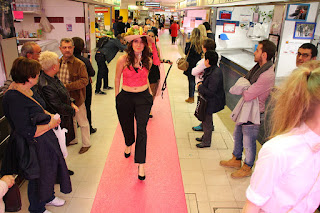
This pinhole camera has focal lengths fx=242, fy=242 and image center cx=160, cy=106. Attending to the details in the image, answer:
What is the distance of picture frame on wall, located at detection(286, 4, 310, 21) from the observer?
11.3 feet

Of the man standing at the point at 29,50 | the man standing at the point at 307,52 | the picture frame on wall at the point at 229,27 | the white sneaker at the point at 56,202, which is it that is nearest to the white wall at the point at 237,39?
the picture frame on wall at the point at 229,27

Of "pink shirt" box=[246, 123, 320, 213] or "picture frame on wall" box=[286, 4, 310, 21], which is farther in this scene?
"picture frame on wall" box=[286, 4, 310, 21]

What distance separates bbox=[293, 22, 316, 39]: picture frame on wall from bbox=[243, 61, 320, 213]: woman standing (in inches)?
118

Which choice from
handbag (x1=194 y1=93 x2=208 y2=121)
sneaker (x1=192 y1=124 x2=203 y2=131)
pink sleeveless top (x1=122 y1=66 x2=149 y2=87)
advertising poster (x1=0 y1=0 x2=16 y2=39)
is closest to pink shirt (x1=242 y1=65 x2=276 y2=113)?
handbag (x1=194 y1=93 x2=208 y2=121)

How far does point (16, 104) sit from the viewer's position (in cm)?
191

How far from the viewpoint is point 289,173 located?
41.7 inches

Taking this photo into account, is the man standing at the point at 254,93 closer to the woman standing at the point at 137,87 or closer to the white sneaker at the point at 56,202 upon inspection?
the woman standing at the point at 137,87

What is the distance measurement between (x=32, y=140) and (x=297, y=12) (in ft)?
12.3

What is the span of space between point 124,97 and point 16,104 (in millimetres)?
1175

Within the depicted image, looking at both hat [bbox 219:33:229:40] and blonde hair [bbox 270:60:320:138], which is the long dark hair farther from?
hat [bbox 219:33:229:40]

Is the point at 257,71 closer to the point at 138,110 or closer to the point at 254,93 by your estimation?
the point at 254,93

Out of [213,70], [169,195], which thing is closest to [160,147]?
[169,195]

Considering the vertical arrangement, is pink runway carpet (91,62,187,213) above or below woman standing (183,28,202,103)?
below

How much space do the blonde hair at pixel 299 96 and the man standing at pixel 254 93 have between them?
1580mm
